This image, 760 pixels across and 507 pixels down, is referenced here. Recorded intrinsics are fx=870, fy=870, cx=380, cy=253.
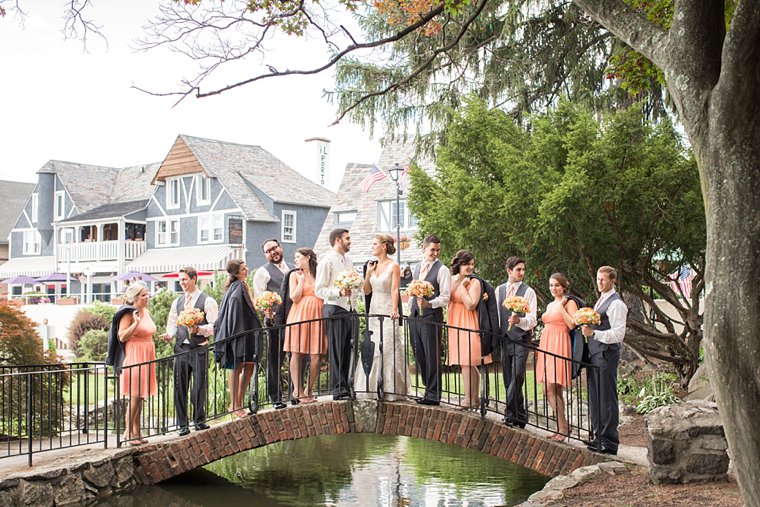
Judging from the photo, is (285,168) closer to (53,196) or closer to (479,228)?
(53,196)

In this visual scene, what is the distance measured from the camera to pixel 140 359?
9891 millimetres

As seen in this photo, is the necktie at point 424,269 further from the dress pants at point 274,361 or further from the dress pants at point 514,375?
the dress pants at point 274,361

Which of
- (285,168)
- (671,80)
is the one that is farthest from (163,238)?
(671,80)

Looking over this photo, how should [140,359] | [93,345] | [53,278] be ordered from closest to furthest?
[140,359], [93,345], [53,278]

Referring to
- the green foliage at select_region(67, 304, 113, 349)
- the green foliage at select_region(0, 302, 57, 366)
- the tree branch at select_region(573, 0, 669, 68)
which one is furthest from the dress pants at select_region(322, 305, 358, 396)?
the green foliage at select_region(67, 304, 113, 349)

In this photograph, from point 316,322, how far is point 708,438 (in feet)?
14.1

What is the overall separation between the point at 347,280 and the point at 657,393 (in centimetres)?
652

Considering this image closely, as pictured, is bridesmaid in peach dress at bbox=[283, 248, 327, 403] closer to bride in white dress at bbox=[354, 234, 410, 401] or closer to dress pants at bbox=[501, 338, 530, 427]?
bride in white dress at bbox=[354, 234, 410, 401]

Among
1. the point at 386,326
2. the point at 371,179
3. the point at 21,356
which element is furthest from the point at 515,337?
the point at 371,179

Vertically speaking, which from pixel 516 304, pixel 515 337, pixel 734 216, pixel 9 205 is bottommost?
pixel 515 337

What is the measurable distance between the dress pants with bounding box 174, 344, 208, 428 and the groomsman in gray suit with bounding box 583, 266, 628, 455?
421cm

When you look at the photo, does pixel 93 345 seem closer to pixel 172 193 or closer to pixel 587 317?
pixel 587 317

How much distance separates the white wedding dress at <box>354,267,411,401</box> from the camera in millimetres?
9461

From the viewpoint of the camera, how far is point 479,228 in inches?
506
